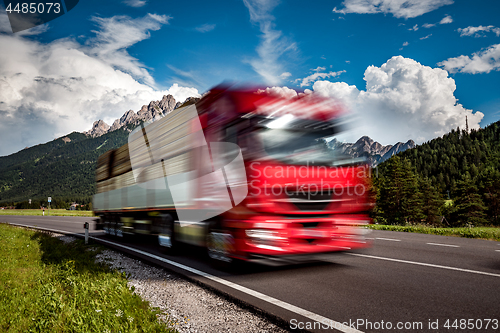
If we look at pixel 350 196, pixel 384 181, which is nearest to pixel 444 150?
pixel 384 181

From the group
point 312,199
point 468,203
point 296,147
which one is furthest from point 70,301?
point 468,203

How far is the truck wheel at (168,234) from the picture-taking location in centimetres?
745

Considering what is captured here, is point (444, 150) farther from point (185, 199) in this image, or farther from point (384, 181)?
point (185, 199)

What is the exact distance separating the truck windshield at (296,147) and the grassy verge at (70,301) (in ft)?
9.40

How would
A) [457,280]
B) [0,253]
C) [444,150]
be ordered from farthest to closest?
[444,150] < [0,253] < [457,280]

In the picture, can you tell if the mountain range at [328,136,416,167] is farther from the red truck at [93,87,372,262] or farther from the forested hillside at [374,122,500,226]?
the forested hillside at [374,122,500,226]

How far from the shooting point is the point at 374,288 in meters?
4.60

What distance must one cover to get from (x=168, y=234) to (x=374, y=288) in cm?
474

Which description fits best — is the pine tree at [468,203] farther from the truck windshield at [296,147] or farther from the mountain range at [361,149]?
the truck windshield at [296,147]

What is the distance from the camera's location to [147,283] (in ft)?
17.7

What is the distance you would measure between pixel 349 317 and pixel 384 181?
62817mm

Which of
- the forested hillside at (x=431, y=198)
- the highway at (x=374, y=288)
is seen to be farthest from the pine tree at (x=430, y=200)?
the highway at (x=374, y=288)

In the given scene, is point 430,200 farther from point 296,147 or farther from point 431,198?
point 296,147

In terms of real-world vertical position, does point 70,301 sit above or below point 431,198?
above
